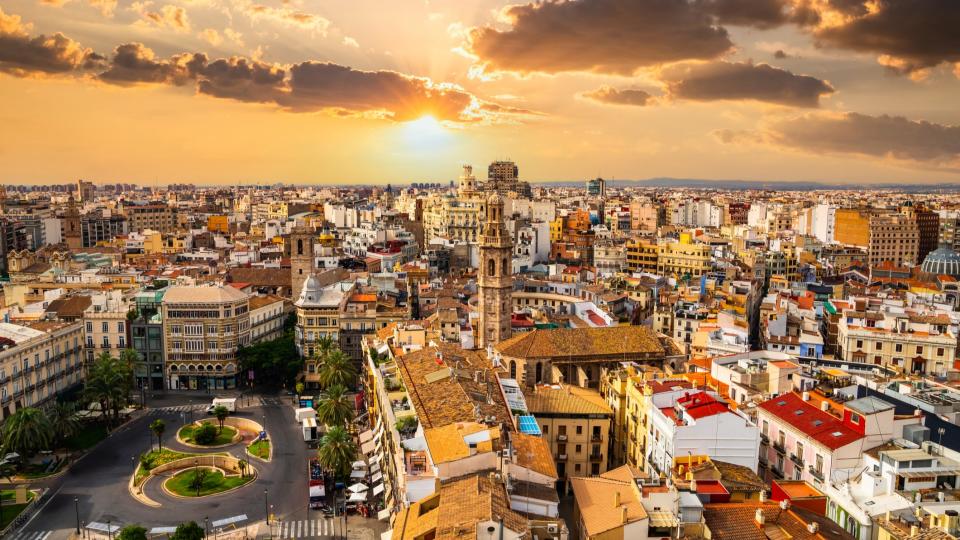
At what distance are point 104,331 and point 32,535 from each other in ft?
112

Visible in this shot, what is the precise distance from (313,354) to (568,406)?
36913 millimetres

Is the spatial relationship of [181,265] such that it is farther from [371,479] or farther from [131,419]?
[371,479]

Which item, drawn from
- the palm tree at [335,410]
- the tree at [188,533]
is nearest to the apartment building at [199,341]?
the palm tree at [335,410]

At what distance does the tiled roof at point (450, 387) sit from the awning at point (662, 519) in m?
11.6

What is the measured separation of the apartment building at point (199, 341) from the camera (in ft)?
254

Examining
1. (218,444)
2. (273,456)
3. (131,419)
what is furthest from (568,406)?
(131,419)

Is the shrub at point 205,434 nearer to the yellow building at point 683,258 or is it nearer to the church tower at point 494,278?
the church tower at point 494,278

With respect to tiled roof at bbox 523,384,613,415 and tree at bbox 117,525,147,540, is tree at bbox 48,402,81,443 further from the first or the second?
tiled roof at bbox 523,384,613,415

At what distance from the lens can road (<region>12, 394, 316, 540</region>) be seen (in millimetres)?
48594

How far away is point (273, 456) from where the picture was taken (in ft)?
194

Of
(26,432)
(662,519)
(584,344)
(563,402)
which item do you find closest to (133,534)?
(26,432)

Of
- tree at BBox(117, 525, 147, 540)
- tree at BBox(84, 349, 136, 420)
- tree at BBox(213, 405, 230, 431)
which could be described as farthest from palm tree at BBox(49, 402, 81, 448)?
tree at BBox(117, 525, 147, 540)

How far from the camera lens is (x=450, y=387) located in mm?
47781

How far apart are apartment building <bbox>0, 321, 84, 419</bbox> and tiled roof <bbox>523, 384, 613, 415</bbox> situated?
42.6 metres
